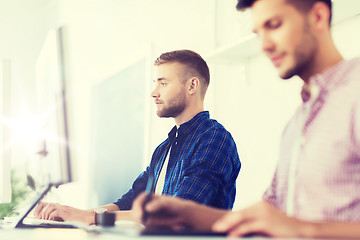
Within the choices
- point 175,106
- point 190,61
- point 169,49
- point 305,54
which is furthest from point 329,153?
point 169,49

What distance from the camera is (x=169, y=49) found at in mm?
2582

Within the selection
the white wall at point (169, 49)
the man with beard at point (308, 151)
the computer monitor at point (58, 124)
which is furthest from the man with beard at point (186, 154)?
the man with beard at point (308, 151)

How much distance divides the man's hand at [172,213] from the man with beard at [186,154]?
0.73 meters

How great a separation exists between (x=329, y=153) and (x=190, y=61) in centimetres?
124

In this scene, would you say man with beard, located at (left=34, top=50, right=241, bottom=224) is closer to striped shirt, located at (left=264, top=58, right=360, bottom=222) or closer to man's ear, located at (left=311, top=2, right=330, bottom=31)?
striped shirt, located at (left=264, top=58, right=360, bottom=222)

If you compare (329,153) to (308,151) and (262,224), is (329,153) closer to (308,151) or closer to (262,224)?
(308,151)

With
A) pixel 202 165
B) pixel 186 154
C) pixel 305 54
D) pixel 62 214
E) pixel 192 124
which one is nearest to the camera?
pixel 305 54

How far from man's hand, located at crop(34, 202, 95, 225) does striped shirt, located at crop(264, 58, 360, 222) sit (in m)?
0.81

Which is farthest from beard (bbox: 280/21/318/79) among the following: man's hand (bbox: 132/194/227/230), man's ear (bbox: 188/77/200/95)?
man's ear (bbox: 188/77/200/95)

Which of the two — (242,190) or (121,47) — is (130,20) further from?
(242,190)

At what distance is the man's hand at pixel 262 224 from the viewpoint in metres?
0.61

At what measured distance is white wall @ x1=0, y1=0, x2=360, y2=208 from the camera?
190cm

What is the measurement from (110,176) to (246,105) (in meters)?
1.39

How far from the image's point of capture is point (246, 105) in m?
Result: 2.09
